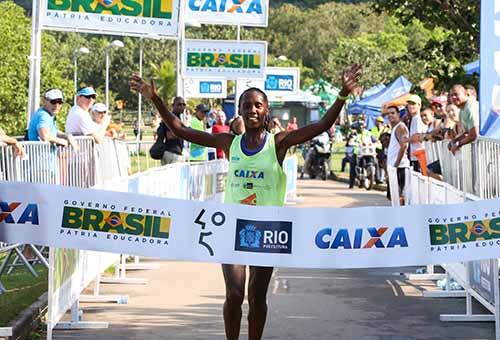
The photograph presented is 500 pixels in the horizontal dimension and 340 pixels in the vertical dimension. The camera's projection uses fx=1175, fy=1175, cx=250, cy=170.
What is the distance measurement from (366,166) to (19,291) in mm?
22720

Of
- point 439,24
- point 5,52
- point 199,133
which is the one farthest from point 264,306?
point 5,52

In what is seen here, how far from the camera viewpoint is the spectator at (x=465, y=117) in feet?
39.2

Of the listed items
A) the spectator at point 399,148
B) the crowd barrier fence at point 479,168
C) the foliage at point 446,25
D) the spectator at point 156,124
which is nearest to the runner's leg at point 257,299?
the crowd barrier fence at point 479,168

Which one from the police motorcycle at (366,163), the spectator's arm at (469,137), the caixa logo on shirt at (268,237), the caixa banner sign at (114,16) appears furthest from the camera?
the police motorcycle at (366,163)

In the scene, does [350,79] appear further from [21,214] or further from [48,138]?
[48,138]

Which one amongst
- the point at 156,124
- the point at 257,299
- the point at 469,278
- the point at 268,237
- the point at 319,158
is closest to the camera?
the point at 268,237

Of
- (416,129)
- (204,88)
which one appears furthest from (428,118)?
(204,88)

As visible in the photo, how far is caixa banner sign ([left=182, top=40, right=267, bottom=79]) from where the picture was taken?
2141 centimetres

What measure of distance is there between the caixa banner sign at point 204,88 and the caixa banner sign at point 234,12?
9.16m

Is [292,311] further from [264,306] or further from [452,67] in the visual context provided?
[452,67]

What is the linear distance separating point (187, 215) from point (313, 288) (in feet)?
17.2

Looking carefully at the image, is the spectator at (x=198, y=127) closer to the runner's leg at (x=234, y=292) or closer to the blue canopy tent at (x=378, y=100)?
the runner's leg at (x=234, y=292)

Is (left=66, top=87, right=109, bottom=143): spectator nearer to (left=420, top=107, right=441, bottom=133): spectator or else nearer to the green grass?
the green grass

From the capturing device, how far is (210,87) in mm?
31531
